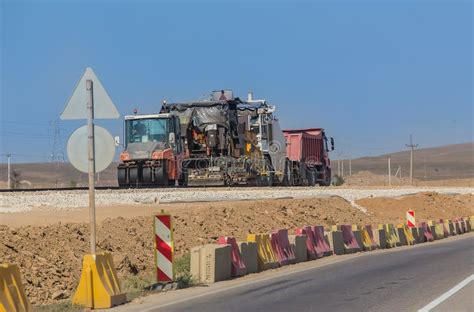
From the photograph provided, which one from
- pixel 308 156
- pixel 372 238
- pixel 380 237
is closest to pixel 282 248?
pixel 372 238

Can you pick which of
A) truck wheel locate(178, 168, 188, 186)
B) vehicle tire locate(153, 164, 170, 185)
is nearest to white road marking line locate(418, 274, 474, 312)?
vehicle tire locate(153, 164, 170, 185)

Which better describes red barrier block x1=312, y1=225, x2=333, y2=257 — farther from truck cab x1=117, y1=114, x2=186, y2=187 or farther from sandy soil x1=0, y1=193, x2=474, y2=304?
truck cab x1=117, y1=114, x2=186, y2=187

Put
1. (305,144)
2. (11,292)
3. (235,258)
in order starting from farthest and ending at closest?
(305,144) < (235,258) < (11,292)

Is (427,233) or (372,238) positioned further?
(427,233)

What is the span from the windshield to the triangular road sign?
21.9 metres

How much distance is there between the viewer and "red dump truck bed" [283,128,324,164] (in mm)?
44188

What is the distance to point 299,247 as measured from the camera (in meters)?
18.7

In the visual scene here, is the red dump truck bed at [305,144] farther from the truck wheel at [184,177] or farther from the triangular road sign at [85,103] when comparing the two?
the triangular road sign at [85,103]

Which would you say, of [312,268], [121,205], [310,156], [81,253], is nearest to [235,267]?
[312,268]

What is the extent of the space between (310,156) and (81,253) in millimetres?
31049

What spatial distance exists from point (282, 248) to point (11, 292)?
8905 millimetres

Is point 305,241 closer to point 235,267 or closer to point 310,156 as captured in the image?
point 235,267

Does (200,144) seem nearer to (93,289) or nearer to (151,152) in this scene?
(151,152)

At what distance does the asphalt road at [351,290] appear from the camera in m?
11.3
